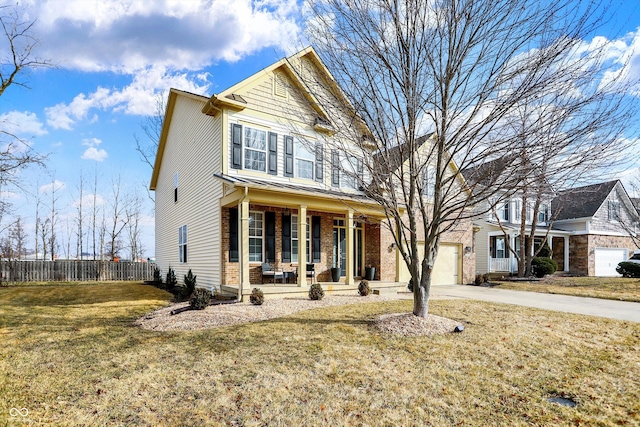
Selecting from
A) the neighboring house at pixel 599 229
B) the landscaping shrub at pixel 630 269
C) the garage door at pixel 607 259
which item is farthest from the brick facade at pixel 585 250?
the landscaping shrub at pixel 630 269

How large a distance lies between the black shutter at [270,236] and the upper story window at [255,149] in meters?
1.76

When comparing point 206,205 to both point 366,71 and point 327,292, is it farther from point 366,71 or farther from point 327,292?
point 366,71

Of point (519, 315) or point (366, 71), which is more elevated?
point (366, 71)

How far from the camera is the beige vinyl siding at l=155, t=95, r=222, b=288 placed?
489 inches

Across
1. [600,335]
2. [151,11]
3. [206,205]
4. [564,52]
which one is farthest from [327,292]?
[151,11]

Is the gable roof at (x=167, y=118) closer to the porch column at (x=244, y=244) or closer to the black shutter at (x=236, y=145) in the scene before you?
the black shutter at (x=236, y=145)

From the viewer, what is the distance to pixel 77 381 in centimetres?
488

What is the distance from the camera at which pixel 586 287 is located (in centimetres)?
1675

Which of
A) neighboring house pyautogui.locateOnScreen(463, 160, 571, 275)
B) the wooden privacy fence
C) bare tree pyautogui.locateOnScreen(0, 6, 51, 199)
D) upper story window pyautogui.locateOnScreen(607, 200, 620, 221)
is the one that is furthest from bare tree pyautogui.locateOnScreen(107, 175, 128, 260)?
upper story window pyautogui.locateOnScreen(607, 200, 620, 221)

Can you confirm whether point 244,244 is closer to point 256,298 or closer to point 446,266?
point 256,298

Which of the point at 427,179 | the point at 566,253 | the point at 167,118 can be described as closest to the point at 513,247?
the point at 566,253

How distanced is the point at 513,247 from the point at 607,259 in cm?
782

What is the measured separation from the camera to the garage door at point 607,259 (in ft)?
81.7

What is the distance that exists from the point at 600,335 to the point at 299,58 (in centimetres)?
896
